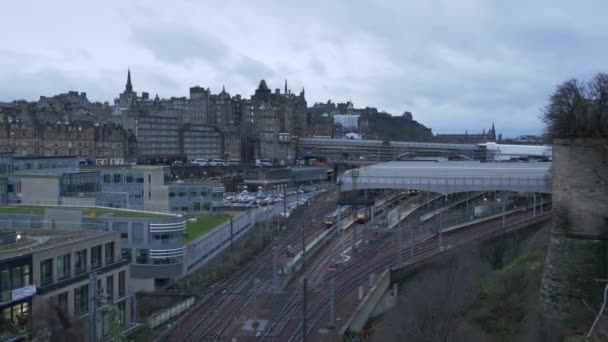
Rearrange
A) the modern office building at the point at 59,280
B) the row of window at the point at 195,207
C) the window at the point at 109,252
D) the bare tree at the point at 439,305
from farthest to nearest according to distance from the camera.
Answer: the row of window at the point at 195,207, the window at the point at 109,252, the modern office building at the point at 59,280, the bare tree at the point at 439,305

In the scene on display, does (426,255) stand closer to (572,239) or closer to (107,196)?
(572,239)

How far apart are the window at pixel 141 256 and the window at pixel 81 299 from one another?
14.9 ft

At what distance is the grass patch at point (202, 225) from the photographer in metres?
24.2

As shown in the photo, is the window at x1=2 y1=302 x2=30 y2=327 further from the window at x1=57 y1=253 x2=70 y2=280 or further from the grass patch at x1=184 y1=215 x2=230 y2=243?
the grass patch at x1=184 y1=215 x2=230 y2=243

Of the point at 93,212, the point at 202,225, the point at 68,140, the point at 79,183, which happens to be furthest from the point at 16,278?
the point at 68,140

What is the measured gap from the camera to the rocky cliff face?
10117 millimetres

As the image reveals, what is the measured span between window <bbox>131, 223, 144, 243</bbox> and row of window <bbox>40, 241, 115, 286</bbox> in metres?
2.86

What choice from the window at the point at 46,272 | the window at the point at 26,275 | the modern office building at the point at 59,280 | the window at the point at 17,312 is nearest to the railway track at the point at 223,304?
the modern office building at the point at 59,280

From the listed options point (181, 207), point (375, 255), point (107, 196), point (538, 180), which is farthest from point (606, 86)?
point (181, 207)

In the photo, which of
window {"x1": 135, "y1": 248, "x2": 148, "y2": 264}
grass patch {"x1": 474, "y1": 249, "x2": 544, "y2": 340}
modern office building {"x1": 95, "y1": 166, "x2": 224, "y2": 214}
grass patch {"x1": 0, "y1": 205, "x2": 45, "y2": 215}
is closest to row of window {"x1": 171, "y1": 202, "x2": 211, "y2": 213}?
modern office building {"x1": 95, "y1": 166, "x2": 224, "y2": 214}

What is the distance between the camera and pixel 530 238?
845 inches

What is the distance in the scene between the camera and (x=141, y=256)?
2028cm

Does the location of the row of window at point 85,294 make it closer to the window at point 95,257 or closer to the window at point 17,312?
the window at point 95,257

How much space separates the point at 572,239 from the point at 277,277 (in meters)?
10.8
